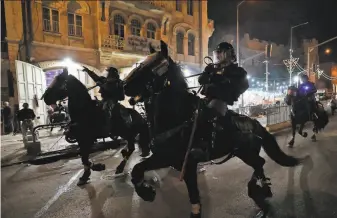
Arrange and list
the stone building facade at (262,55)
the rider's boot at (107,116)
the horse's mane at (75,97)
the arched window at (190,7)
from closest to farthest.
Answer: the horse's mane at (75,97) → the rider's boot at (107,116) → the arched window at (190,7) → the stone building facade at (262,55)

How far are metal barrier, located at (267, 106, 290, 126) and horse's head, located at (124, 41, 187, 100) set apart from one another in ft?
33.4

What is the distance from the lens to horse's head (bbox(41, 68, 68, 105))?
5679 mm

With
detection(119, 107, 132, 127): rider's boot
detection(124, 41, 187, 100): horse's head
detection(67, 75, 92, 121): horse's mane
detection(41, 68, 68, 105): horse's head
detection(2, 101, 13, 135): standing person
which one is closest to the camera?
detection(124, 41, 187, 100): horse's head

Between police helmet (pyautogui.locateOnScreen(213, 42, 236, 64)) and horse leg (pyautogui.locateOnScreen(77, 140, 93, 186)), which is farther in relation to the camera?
horse leg (pyautogui.locateOnScreen(77, 140, 93, 186))

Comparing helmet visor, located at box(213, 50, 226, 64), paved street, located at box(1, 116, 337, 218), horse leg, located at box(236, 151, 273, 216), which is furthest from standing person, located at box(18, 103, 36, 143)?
horse leg, located at box(236, 151, 273, 216)

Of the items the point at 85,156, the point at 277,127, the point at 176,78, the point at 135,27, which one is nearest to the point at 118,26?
the point at 135,27

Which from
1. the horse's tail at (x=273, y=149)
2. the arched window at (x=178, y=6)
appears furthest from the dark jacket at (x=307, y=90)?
the arched window at (x=178, y=6)

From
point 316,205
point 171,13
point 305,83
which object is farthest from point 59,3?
point 316,205

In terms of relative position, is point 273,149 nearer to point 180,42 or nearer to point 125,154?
point 125,154

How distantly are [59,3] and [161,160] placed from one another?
55.4 ft

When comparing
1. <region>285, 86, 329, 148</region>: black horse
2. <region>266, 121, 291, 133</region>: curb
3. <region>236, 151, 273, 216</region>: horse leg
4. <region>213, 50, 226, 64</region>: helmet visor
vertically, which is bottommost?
<region>266, 121, 291, 133</region>: curb

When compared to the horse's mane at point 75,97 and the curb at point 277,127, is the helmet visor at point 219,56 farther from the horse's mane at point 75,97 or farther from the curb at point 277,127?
the curb at point 277,127

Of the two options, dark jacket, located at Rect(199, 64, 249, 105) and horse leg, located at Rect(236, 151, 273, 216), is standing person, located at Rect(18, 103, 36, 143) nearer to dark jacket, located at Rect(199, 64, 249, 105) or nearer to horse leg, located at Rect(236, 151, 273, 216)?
dark jacket, located at Rect(199, 64, 249, 105)

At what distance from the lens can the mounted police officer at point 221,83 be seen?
143 inches
